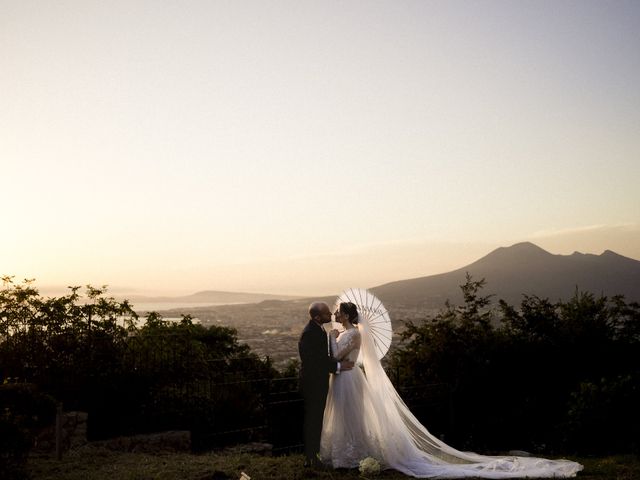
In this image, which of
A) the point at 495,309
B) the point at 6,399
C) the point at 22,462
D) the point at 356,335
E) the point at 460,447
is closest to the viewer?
the point at 22,462

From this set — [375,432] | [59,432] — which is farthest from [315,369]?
[59,432]

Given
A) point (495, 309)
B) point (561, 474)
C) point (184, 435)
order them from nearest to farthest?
point (561, 474) < point (184, 435) < point (495, 309)

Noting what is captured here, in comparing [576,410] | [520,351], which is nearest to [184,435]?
[576,410]

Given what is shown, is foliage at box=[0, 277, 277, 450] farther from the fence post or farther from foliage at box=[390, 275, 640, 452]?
foliage at box=[390, 275, 640, 452]

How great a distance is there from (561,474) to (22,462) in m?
6.95

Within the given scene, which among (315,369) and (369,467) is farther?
(315,369)

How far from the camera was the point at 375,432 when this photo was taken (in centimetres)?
924

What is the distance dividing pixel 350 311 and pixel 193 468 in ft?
11.0

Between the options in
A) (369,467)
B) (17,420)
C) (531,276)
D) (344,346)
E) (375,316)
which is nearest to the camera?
(17,420)

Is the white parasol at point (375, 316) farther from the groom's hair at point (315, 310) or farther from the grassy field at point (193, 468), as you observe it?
the grassy field at point (193, 468)

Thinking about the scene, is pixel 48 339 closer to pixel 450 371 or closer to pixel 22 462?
pixel 22 462

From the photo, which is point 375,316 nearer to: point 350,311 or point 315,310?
point 350,311

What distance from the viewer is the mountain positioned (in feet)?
114

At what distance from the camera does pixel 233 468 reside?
29.4 ft
